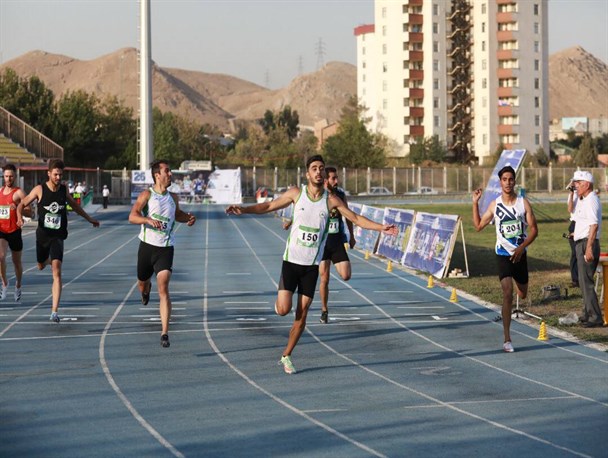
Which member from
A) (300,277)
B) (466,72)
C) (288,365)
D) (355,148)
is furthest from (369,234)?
(466,72)

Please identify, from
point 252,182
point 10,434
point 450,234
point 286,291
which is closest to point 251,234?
point 450,234

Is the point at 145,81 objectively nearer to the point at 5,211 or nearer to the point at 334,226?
the point at 5,211

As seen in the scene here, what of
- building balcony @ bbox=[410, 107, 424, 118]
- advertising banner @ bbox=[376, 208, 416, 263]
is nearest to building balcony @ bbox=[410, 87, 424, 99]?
building balcony @ bbox=[410, 107, 424, 118]

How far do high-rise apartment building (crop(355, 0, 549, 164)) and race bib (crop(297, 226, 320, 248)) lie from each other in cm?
11701

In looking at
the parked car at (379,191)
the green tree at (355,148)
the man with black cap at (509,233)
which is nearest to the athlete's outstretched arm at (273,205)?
the man with black cap at (509,233)

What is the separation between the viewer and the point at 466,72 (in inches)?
5089

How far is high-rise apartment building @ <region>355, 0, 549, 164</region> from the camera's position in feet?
414

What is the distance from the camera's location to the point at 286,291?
36.4 feet

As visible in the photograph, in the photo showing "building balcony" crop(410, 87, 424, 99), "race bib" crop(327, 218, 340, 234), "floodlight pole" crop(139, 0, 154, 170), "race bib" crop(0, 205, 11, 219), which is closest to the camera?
"race bib" crop(327, 218, 340, 234)

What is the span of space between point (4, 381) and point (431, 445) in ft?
14.7

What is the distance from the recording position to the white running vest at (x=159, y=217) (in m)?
12.5

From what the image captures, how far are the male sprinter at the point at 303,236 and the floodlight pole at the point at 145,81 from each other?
69.5m

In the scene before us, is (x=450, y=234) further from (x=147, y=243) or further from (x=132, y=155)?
(x=132, y=155)

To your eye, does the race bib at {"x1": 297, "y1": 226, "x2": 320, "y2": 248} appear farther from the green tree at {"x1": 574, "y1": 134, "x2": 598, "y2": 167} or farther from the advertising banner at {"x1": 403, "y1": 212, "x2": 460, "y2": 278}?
the green tree at {"x1": 574, "y1": 134, "x2": 598, "y2": 167}
